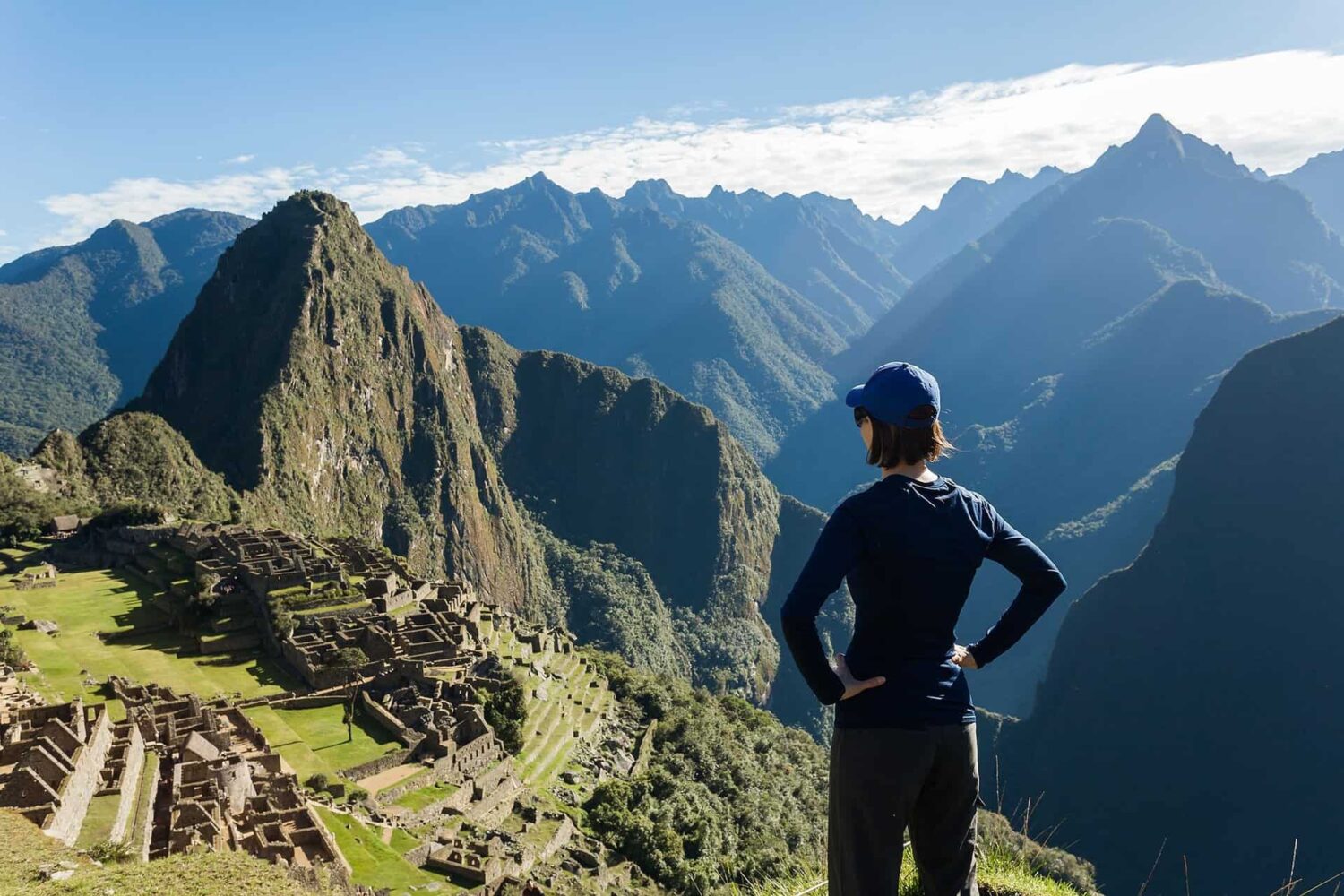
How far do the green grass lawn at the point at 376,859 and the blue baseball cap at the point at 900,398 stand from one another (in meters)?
21.2

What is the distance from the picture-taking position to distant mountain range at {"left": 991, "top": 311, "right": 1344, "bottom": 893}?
73.7 metres

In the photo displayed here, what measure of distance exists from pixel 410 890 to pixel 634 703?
35456 millimetres

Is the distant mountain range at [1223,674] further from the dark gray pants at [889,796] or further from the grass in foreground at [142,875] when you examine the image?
the dark gray pants at [889,796]

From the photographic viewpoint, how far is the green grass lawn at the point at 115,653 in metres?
34.2

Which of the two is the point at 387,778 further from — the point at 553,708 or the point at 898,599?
the point at 898,599

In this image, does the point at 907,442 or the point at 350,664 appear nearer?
the point at 907,442

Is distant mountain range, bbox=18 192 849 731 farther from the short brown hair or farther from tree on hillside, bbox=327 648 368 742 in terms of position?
the short brown hair

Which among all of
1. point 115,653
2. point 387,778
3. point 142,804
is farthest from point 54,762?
point 115,653

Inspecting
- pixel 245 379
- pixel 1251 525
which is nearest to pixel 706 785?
pixel 1251 525

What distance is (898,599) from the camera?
4.23 metres

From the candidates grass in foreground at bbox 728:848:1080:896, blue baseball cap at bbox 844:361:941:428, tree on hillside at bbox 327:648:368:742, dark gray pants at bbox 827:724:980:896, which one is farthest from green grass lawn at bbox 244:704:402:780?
blue baseball cap at bbox 844:361:941:428

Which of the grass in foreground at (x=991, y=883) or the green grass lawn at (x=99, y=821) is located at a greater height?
the grass in foreground at (x=991, y=883)

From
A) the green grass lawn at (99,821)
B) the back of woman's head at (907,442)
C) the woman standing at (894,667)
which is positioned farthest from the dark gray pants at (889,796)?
the green grass lawn at (99,821)

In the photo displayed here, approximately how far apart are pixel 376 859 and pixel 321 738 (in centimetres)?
1060
